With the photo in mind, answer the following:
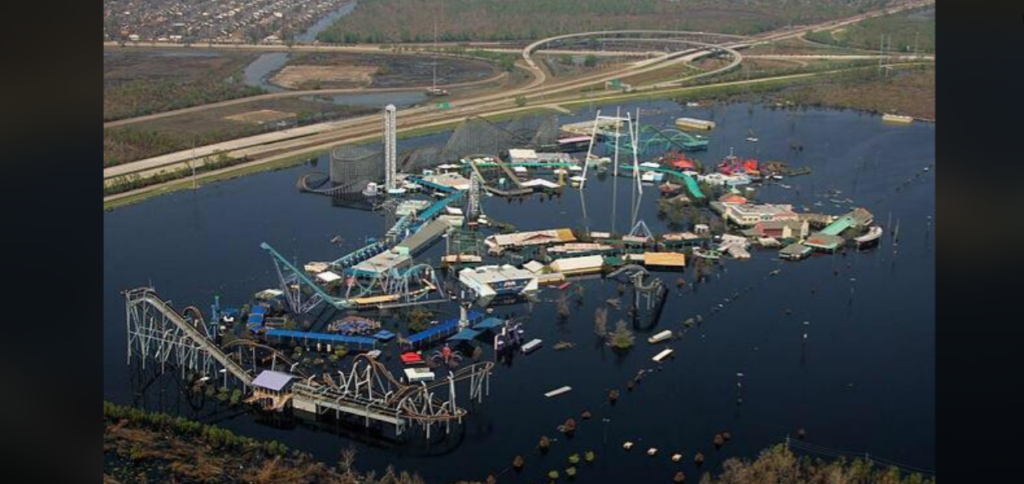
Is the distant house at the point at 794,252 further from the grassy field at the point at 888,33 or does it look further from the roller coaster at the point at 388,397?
the grassy field at the point at 888,33

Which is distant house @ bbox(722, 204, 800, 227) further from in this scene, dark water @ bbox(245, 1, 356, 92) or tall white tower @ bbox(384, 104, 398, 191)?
dark water @ bbox(245, 1, 356, 92)

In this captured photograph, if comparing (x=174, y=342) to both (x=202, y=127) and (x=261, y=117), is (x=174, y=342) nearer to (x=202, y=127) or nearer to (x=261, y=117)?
(x=202, y=127)

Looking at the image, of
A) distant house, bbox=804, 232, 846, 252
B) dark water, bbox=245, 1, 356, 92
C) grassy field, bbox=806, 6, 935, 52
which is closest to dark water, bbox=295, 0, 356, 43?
dark water, bbox=245, 1, 356, 92

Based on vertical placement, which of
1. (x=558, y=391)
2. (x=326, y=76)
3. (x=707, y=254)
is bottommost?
(x=558, y=391)

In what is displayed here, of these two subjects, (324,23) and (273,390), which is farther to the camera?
(324,23)

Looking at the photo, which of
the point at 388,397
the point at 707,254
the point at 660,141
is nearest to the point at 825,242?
the point at 707,254
